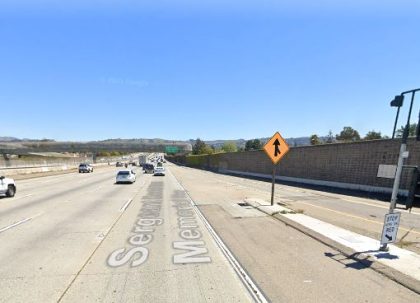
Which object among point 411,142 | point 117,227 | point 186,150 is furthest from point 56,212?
point 186,150

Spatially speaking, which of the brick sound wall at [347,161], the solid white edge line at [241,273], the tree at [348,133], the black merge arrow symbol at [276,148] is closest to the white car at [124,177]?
the brick sound wall at [347,161]

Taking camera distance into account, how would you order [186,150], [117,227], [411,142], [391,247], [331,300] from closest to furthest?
[331,300] < [391,247] < [117,227] < [411,142] < [186,150]

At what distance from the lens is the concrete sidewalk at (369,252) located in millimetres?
6408

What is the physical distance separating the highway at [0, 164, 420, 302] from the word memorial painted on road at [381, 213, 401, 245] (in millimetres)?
1134

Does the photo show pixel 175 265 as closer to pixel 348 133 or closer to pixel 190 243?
pixel 190 243

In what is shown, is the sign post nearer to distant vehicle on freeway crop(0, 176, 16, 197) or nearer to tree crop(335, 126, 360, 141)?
distant vehicle on freeway crop(0, 176, 16, 197)

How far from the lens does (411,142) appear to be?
21281mm

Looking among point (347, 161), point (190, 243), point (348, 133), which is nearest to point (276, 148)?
point (190, 243)

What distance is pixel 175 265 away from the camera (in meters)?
7.17

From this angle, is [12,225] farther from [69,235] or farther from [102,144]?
[102,144]

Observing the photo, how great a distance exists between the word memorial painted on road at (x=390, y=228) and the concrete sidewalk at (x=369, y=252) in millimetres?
298

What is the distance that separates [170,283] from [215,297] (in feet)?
3.18

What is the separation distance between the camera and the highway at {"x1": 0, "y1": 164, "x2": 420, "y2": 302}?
18.5 feet

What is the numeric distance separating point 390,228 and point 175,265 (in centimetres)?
473
